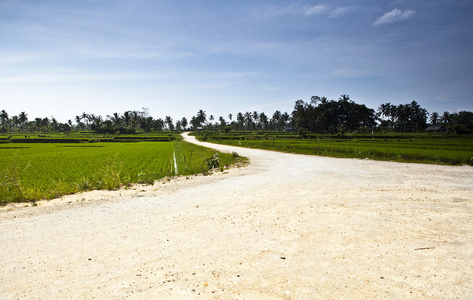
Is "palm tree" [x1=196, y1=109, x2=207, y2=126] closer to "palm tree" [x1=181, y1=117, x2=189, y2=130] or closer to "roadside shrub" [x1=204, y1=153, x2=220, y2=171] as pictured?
"palm tree" [x1=181, y1=117, x2=189, y2=130]

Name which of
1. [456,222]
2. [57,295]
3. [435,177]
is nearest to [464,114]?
[435,177]

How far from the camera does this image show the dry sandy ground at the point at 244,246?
11.9 ft

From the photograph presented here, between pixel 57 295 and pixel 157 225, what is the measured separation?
2847mm

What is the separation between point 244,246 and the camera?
4965mm

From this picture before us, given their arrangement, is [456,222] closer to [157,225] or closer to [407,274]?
[407,274]

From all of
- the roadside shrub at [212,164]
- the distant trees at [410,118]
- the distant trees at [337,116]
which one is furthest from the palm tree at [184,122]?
the roadside shrub at [212,164]

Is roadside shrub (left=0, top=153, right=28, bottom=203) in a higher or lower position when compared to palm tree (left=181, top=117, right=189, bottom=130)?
lower

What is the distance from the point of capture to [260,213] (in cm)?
707

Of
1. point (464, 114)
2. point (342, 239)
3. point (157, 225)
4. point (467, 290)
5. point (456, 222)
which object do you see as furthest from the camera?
point (464, 114)

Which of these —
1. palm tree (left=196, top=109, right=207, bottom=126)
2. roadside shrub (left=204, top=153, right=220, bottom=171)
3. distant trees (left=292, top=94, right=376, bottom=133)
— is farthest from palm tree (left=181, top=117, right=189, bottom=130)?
roadside shrub (left=204, top=153, right=220, bottom=171)

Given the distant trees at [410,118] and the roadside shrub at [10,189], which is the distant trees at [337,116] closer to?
the distant trees at [410,118]

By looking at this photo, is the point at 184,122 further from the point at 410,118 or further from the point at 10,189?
the point at 10,189

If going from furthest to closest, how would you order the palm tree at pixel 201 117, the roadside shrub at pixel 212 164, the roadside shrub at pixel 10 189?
the palm tree at pixel 201 117 < the roadside shrub at pixel 212 164 < the roadside shrub at pixel 10 189

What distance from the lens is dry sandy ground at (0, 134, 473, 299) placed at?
11.9 ft
